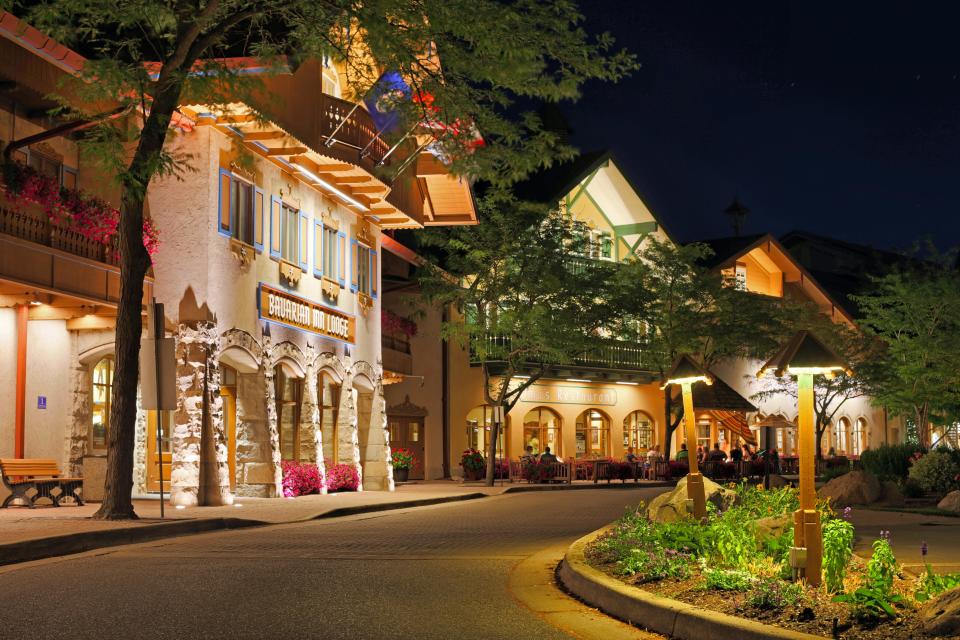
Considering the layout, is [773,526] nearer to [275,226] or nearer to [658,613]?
[658,613]

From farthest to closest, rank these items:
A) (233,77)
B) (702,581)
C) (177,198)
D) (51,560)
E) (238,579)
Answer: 1. (177,198)
2. (233,77)
3. (51,560)
4. (238,579)
5. (702,581)

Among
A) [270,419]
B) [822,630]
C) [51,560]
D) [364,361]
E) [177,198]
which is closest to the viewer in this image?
[822,630]

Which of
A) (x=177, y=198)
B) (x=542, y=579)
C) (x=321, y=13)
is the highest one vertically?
(x=321, y=13)

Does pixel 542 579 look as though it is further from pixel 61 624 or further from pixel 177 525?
pixel 177 525

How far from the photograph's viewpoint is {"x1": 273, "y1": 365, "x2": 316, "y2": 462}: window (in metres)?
29.5

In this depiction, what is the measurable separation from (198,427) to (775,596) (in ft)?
56.5

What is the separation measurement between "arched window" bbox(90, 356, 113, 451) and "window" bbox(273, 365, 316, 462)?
459cm

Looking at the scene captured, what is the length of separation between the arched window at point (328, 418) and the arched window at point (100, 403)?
7.18 metres

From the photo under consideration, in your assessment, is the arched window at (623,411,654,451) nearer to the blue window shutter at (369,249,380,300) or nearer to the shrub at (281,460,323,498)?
the blue window shutter at (369,249,380,300)

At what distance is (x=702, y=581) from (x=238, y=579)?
4554 millimetres

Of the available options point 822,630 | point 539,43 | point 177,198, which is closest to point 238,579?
point 822,630

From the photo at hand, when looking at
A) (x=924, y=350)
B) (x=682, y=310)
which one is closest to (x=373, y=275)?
(x=682, y=310)

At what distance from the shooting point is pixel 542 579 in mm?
11984

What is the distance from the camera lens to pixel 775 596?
8.19 m
